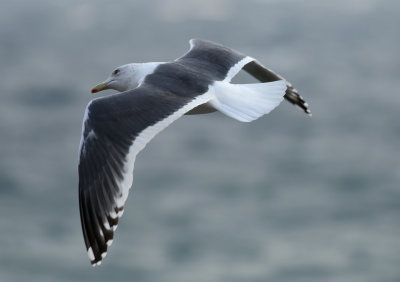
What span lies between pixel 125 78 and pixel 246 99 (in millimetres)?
692

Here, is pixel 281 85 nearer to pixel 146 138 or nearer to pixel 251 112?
pixel 251 112

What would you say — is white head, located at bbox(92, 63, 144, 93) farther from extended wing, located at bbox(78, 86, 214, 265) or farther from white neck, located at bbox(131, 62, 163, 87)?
extended wing, located at bbox(78, 86, 214, 265)

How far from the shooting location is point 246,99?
15.6ft

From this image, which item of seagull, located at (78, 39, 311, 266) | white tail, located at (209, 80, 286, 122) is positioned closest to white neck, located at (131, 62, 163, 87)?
seagull, located at (78, 39, 311, 266)

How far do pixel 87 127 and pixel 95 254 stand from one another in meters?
0.52

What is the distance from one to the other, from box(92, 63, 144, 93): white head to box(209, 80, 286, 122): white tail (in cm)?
43

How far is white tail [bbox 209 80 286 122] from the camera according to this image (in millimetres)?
4625

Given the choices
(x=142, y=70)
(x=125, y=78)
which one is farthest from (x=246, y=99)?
(x=125, y=78)

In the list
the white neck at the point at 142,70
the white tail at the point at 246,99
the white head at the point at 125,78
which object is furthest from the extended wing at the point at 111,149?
the white head at the point at 125,78

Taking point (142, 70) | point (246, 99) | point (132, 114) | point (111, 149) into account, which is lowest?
point (111, 149)

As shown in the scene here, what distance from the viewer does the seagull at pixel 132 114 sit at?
14.1 ft

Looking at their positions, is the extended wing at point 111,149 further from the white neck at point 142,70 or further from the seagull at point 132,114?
the white neck at point 142,70

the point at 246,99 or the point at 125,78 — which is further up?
the point at 125,78

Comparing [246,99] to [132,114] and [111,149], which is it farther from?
[111,149]
